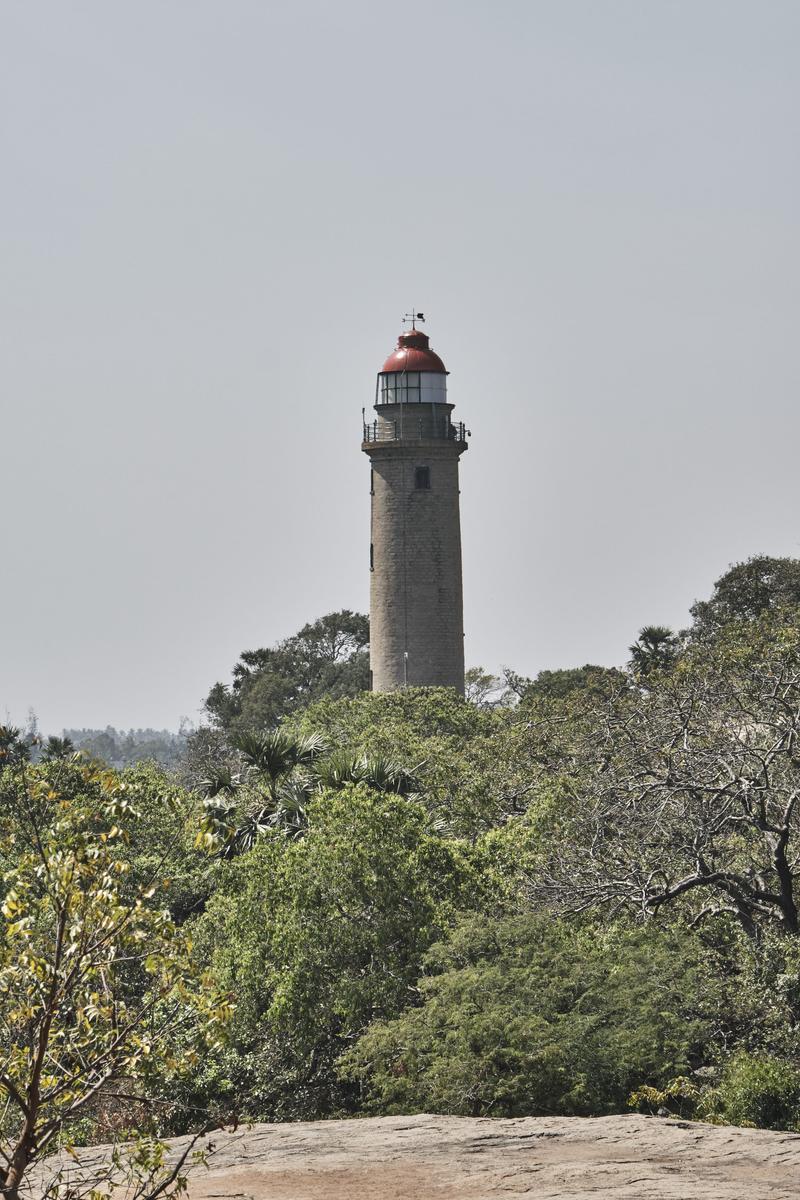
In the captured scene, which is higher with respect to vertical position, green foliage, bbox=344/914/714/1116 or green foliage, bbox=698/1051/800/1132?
green foliage, bbox=344/914/714/1116

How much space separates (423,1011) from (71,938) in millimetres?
11349

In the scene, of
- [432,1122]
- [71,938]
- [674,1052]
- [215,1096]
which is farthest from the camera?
[215,1096]

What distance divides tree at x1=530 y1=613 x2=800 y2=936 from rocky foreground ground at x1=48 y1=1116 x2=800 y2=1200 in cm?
410

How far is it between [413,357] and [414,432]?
3.36 m

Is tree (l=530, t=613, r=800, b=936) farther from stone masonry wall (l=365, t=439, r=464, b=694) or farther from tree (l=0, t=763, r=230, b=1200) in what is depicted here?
stone masonry wall (l=365, t=439, r=464, b=694)

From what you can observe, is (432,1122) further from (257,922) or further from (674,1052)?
(257,922)

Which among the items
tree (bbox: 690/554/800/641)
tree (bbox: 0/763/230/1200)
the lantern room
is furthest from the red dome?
tree (bbox: 0/763/230/1200)

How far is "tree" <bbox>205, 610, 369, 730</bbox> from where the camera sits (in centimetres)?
8881

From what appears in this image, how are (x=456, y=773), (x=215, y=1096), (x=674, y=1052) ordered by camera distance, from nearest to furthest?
(x=674, y=1052)
(x=215, y=1096)
(x=456, y=773)

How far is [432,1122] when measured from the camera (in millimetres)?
17750

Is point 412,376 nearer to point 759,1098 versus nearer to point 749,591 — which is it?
point 749,591

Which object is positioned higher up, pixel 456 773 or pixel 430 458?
pixel 430 458

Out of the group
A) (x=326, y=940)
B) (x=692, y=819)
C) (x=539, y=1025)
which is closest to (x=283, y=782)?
(x=326, y=940)

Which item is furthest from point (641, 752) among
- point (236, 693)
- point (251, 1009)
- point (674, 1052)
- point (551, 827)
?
point (236, 693)
